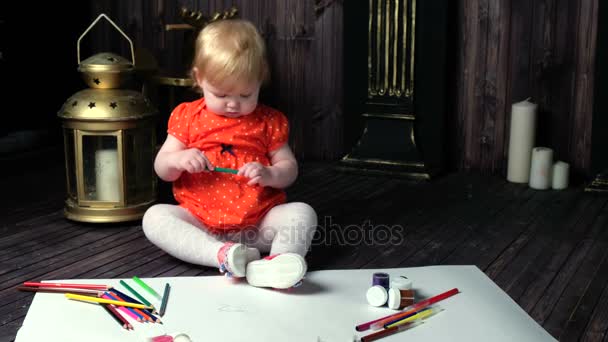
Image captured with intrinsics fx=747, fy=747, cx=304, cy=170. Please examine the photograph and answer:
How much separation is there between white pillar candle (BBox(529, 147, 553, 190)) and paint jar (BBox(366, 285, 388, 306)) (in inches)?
53.6

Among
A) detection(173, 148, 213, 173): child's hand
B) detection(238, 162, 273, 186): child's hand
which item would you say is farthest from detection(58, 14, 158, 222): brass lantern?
detection(238, 162, 273, 186): child's hand

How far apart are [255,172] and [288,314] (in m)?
0.43

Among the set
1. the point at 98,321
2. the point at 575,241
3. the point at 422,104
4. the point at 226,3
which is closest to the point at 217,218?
the point at 98,321

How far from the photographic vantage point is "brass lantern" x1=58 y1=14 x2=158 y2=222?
2152 millimetres

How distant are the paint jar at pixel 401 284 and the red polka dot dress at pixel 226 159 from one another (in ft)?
1.59

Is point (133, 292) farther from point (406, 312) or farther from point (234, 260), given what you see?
point (406, 312)

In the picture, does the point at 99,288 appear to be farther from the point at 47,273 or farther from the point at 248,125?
the point at 248,125

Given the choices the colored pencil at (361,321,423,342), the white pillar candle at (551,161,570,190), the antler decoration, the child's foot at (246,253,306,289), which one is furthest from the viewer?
the antler decoration

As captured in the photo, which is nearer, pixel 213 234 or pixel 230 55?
pixel 230 55

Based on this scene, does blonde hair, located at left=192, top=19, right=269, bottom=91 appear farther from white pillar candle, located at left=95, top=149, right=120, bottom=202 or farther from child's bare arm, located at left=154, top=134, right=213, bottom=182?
white pillar candle, located at left=95, top=149, right=120, bottom=202

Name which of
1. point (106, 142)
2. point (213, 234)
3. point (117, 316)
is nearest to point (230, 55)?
point (213, 234)

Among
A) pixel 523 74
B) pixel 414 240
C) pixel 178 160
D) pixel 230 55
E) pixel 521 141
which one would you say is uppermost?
pixel 230 55

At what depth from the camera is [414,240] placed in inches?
83.7

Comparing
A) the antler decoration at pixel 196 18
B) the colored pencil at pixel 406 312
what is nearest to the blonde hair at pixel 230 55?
the colored pencil at pixel 406 312
